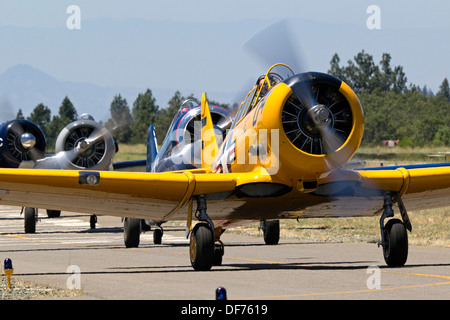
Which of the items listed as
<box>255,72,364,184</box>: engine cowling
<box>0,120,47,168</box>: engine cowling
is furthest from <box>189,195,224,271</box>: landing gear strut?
<box>0,120,47,168</box>: engine cowling

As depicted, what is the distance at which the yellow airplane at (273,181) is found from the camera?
14.0 meters

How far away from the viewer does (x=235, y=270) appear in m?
15.2

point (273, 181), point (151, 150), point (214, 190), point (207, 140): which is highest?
point (151, 150)

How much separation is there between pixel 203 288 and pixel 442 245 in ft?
34.1

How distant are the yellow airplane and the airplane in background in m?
15.5

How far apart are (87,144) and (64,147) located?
1.02 m

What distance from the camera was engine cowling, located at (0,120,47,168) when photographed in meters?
33.3

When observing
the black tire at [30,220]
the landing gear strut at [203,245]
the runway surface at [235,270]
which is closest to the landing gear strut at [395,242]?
the runway surface at [235,270]

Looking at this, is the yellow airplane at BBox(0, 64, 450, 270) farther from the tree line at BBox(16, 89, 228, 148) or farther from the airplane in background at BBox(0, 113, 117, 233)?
the tree line at BBox(16, 89, 228, 148)

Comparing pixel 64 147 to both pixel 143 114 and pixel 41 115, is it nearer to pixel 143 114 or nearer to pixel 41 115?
pixel 143 114

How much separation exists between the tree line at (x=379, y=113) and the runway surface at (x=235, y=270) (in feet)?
135

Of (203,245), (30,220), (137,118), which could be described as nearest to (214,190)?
(203,245)

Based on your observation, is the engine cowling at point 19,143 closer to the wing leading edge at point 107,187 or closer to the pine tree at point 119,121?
the pine tree at point 119,121
